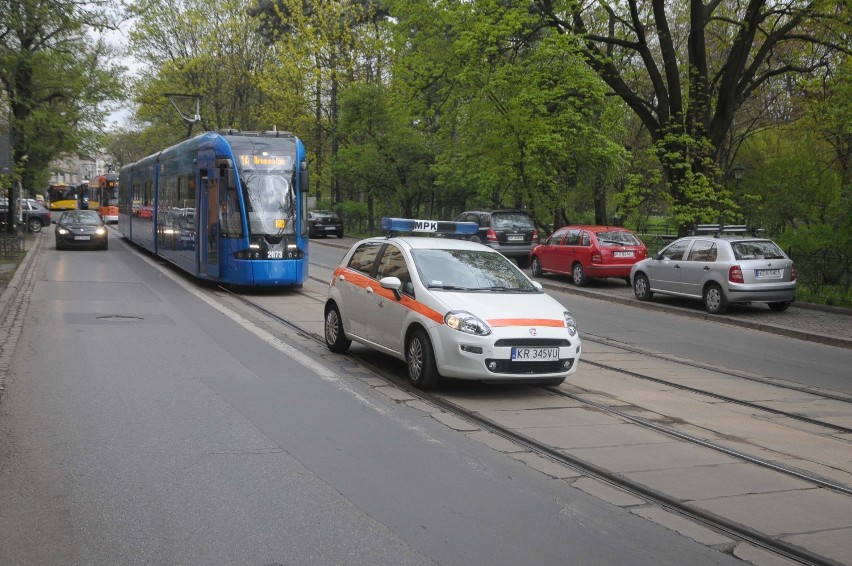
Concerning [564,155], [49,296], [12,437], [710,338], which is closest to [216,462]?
[12,437]

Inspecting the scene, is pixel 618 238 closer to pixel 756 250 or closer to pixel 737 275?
pixel 756 250

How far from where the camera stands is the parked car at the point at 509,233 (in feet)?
92.5

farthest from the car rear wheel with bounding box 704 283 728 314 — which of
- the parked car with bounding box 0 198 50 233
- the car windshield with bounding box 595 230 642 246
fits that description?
the parked car with bounding box 0 198 50 233

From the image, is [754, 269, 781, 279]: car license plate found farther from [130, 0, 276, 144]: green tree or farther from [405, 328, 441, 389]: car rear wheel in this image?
[130, 0, 276, 144]: green tree

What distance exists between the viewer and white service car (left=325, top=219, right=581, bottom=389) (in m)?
8.80

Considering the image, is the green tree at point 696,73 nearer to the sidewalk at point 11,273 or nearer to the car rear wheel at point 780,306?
the car rear wheel at point 780,306

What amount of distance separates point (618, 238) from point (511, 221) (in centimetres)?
579

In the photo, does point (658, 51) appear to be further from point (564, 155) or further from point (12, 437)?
point (12, 437)

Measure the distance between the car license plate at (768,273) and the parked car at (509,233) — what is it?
11.3 m

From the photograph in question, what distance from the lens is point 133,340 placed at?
40.0ft

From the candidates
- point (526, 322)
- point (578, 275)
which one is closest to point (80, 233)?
point (578, 275)

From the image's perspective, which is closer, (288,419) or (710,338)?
(288,419)

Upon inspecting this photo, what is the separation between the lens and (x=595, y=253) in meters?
23.0

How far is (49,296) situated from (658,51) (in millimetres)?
29625
